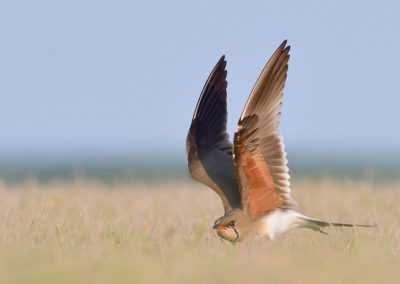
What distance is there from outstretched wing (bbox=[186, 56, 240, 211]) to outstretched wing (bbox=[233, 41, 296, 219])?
0.73 meters

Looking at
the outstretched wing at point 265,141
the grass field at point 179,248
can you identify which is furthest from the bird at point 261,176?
the grass field at point 179,248

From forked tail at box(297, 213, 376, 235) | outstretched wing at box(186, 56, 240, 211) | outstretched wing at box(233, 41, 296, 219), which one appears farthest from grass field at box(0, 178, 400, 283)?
outstretched wing at box(186, 56, 240, 211)

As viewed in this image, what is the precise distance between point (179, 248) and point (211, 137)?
2047 mm

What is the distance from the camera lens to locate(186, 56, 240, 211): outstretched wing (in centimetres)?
752

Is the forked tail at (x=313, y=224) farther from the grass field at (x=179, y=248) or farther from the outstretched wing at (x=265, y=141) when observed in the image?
the outstretched wing at (x=265, y=141)

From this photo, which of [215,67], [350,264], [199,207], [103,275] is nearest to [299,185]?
[199,207]

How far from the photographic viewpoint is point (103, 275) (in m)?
4.98

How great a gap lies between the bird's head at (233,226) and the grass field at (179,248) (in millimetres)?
153

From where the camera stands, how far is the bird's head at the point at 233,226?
6.61 meters

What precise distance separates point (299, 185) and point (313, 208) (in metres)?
2.87

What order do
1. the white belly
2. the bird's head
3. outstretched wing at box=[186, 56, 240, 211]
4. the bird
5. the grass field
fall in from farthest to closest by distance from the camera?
outstretched wing at box=[186, 56, 240, 211], the white belly, the bird's head, the bird, the grass field

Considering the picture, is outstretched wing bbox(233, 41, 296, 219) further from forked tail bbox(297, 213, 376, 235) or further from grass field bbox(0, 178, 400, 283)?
grass field bbox(0, 178, 400, 283)

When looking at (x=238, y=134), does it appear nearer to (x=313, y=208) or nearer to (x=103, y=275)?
(x=103, y=275)

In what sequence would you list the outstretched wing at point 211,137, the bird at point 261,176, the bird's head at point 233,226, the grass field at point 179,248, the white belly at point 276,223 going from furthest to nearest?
1. the outstretched wing at point 211,137
2. the white belly at point 276,223
3. the bird's head at point 233,226
4. the bird at point 261,176
5. the grass field at point 179,248
